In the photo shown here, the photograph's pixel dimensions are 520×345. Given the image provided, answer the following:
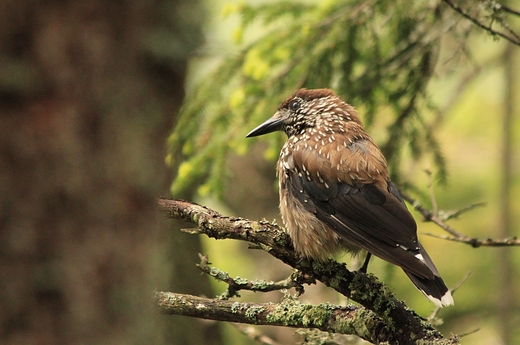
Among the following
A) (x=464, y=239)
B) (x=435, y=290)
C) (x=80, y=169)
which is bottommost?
(x=80, y=169)

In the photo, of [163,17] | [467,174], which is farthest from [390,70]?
[467,174]

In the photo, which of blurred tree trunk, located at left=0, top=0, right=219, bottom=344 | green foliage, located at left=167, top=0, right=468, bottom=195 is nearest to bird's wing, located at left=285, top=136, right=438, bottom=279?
green foliage, located at left=167, top=0, right=468, bottom=195

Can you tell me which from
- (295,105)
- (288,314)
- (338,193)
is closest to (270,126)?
(295,105)

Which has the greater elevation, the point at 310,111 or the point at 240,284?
the point at 310,111

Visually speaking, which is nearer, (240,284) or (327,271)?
(240,284)

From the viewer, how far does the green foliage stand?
4465 millimetres

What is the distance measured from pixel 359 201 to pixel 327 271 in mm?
614

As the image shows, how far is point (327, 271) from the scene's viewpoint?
3.46m

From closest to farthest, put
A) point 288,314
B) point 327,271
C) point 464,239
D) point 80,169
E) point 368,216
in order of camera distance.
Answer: point 80,169, point 288,314, point 327,271, point 464,239, point 368,216

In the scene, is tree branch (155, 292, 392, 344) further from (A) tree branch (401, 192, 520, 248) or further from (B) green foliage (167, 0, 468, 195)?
(B) green foliage (167, 0, 468, 195)

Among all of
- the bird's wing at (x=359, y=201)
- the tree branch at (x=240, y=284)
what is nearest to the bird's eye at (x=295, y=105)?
the bird's wing at (x=359, y=201)

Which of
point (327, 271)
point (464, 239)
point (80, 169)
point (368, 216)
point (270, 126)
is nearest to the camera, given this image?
point (80, 169)

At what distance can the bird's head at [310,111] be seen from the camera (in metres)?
4.62

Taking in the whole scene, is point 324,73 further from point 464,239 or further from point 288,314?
point 288,314
